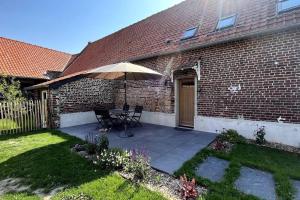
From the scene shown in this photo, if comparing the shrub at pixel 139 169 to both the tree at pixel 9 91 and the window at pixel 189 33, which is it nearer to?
the window at pixel 189 33

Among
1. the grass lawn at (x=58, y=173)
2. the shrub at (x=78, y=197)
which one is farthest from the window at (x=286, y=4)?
the shrub at (x=78, y=197)

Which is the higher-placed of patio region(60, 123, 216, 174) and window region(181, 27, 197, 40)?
→ window region(181, 27, 197, 40)

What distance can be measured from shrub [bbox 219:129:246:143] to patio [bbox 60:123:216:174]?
0.38 m

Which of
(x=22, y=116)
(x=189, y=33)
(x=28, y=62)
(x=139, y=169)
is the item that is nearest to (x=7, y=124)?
(x=22, y=116)

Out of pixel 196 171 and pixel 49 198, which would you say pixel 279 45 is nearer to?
pixel 196 171

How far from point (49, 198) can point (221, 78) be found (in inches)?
260

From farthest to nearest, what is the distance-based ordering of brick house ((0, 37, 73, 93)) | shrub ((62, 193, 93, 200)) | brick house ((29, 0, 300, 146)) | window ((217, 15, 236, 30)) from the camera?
brick house ((0, 37, 73, 93)) → window ((217, 15, 236, 30)) → brick house ((29, 0, 300, 146)) → shrub ((62, 193, 93, 200))

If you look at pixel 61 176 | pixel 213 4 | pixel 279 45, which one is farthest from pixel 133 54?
pixel 61 176

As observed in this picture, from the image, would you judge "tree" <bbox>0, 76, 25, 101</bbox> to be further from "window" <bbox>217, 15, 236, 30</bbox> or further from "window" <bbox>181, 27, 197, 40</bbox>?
"window" <bbox>217, 15, 236, 30</bbox>

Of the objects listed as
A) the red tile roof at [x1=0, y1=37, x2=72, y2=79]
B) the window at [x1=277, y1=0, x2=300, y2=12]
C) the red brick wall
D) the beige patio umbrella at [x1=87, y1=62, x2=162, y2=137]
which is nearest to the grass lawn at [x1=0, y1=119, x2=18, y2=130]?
the beige patio umbrella at [x1=87, y1=62, x2=162, y2=137]

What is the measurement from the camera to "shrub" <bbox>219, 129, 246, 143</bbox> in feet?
21.6

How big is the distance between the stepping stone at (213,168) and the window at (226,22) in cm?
535

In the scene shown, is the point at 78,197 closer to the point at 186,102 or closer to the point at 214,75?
the point at 214,75

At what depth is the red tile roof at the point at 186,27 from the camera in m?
6.74
